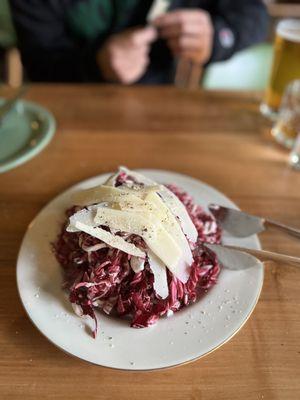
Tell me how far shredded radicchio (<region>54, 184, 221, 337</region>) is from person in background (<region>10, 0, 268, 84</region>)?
2.75 ft

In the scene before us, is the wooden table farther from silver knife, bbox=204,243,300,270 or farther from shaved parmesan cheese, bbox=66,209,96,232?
shaved parmesan cheese, bbox=66,209,96,232

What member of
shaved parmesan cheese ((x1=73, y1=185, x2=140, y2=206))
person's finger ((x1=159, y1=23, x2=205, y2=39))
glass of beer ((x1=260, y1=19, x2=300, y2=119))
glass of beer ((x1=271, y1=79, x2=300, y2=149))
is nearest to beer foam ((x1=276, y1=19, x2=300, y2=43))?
glass of beer ((x1=260, y1=19, x2=300, y2=119))

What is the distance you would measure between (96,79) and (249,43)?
0.59m

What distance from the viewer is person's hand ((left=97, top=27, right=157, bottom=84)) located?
123cm

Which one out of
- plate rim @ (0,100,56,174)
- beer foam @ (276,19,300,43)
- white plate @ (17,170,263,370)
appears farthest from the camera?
beer foam @ (276,19,300,43)

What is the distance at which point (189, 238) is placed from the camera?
62 centimetres

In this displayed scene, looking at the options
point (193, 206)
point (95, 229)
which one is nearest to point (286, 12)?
point (193, 206)

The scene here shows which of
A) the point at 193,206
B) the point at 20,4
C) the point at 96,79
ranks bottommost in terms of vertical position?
the point at 96,79

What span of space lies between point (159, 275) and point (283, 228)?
0.28 metres

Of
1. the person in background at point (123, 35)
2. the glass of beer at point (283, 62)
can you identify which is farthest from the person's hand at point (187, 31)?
the glass of beer at point (283, 62)

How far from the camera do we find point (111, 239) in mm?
580

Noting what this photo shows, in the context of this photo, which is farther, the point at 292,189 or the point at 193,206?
the point at 292,189

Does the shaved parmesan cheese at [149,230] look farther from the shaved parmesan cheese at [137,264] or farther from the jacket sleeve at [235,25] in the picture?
the jacket sleeve at [235,25]

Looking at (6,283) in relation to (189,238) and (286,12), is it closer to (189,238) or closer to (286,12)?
(189,238)
